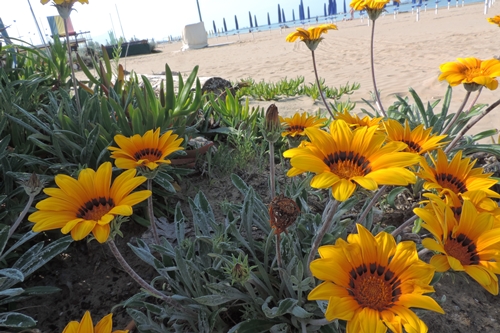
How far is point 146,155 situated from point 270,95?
3115 millimetres

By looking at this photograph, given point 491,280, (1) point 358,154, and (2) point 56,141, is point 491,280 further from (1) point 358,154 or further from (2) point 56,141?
(2) point 56,141

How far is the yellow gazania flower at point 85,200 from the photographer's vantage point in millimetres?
717

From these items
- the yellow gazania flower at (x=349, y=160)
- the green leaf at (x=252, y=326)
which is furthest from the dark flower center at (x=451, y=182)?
the green leaf at (x=252, y=326)

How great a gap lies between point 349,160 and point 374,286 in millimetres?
278

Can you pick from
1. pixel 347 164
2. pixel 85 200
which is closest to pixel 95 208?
pixel 85 200

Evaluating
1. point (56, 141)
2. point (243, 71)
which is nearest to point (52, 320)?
point (56, 141)

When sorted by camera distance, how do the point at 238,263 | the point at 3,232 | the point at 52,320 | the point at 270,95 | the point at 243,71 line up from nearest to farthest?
the point at 238,263 → the point at 3,232 → the point at 52,320 → the point at 270,95 → the point at 243,71

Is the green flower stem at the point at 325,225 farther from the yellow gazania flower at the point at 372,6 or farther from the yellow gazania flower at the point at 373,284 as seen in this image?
the yellow gazania flower at the point at 372,6

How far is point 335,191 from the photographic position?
0.62 meters

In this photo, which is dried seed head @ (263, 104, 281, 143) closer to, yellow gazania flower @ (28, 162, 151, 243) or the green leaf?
yellow gazania flower @ (28, 162, 151, 243)

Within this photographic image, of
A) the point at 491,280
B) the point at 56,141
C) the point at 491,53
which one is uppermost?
the point at 56,141

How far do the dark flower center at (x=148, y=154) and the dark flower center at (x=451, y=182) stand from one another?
0.81m

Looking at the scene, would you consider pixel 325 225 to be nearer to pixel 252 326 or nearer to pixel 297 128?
pixel 252 326

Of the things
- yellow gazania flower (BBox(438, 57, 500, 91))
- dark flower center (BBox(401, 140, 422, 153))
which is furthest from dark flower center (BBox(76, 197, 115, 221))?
yellow gazania flower (BBox(438, 57, 500, 91))
